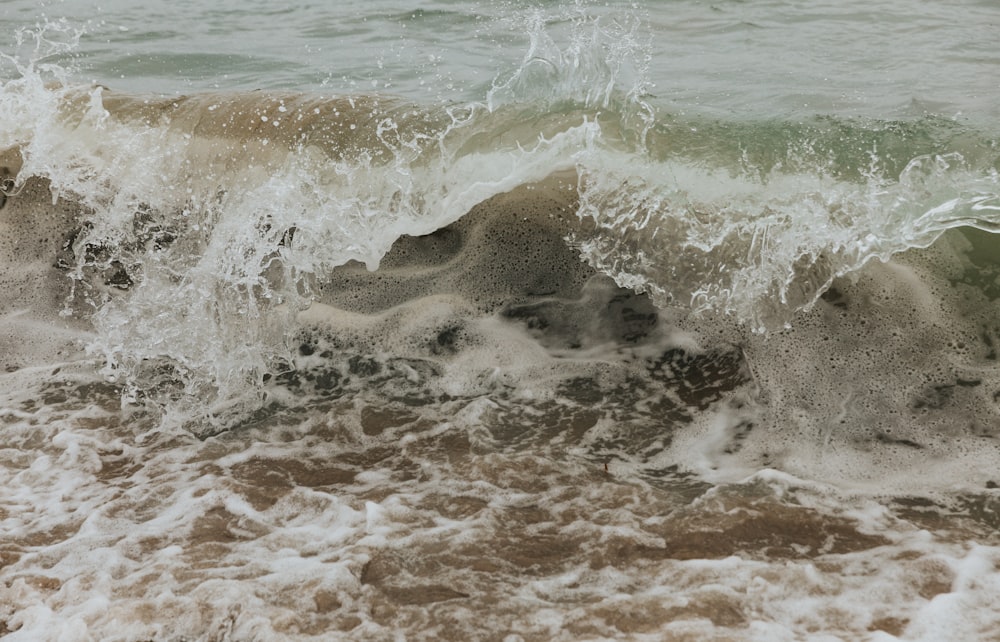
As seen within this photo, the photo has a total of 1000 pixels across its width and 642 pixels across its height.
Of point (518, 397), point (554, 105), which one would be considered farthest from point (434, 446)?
point (554, 105)

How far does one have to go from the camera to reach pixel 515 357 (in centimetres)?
382

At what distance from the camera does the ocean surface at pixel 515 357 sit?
242 centimetres

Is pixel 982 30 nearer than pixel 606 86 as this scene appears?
No

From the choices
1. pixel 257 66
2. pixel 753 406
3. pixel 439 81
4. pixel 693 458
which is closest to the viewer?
pixel 693 458

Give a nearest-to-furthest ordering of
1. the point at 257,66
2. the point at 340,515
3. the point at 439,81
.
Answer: the point at 340,515 < the point at 439,81 < the point at 257,66

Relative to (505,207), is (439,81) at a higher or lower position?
higher

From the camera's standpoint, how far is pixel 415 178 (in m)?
4.19

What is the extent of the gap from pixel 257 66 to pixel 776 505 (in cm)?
554

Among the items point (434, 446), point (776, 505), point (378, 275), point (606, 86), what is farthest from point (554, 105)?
point (776, 505)

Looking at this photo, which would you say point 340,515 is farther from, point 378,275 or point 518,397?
point 378,275

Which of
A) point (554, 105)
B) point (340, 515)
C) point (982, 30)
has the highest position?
point (982, 30)

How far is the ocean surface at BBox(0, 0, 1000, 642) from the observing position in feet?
7.93

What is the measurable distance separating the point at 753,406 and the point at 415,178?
182 centimetres

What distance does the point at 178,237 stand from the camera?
4.43m
